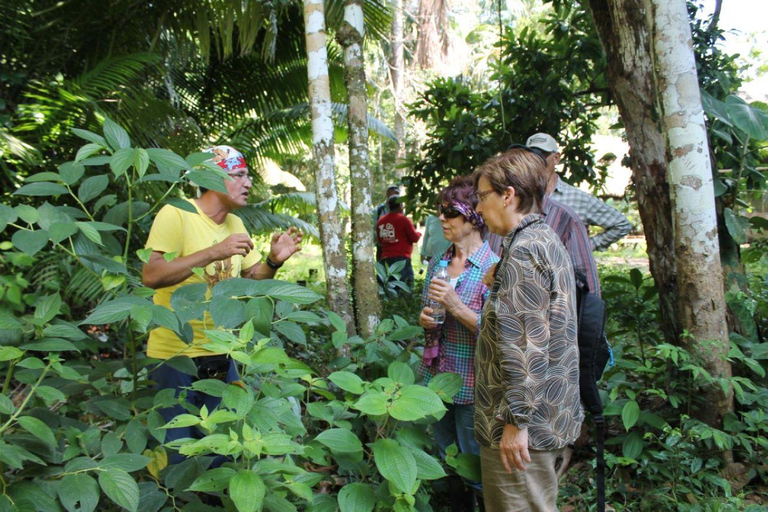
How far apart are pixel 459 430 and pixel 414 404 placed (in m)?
0.91

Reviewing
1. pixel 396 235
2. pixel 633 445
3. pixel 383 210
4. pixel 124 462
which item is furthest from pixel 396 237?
pixel 124 462

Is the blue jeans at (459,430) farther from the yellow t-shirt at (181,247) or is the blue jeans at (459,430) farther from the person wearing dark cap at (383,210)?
the person wearing dark cap at (383,210)

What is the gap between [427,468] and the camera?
6.97ft

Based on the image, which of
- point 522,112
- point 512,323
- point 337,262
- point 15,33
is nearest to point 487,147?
point 522,112

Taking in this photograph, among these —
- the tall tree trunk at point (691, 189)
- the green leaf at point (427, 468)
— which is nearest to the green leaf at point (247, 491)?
the green leaf at point (427, 468)

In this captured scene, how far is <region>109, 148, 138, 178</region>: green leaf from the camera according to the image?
2.00 meters

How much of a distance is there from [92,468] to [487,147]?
4913 millimetres

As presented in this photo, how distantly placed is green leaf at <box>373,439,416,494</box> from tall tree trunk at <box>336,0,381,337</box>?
1982 millimetres

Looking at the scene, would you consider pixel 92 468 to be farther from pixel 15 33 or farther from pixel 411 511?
pixel 15 33

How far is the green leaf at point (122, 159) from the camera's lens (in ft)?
6.55

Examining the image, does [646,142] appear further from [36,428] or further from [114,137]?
[36,428]

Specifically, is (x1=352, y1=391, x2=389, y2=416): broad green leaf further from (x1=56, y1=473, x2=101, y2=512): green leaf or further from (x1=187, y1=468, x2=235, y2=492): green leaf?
(x1=56, y1=473, x2=101, y2=512): green leaf

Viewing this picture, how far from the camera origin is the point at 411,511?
2.13m

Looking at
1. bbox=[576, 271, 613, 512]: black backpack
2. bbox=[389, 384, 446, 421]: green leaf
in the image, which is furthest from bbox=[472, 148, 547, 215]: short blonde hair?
bbox=[389, 384, 446, 421]: green leaf
